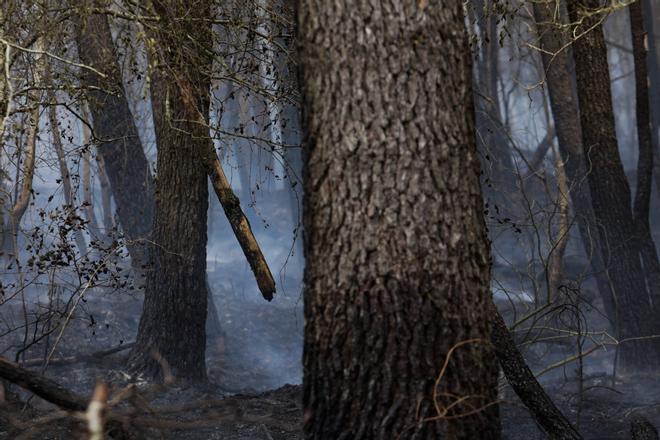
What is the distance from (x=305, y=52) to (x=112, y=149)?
26.7 feet

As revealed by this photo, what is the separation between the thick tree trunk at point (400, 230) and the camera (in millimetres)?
3111

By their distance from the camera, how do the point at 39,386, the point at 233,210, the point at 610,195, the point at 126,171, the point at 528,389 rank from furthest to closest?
1. the point at 126,171
2. the point at 610,195
3. the point at 233,210
4. the point at 528,389
5. the point at 39,386

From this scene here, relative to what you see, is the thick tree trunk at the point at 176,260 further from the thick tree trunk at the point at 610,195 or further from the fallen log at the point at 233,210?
the thick tree trunk at the point at 610,195

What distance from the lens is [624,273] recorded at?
9.05 meters

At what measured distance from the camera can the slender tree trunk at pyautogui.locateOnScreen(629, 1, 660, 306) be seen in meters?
8.38

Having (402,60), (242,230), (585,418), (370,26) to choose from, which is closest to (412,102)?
(402,60)

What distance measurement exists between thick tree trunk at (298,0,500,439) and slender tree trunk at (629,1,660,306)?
5963mm

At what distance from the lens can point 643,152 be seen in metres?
8.73

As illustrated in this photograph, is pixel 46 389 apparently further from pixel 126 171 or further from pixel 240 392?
pixel 126 171

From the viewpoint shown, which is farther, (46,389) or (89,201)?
(89,201)

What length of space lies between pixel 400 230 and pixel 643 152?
21.8 feet

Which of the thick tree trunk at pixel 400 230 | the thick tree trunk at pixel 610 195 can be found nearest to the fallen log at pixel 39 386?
the thick tree trunk at pixel 400 230

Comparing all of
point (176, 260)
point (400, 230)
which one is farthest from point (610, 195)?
Result: point (400, 230)

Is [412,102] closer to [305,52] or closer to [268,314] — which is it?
[305,52]
